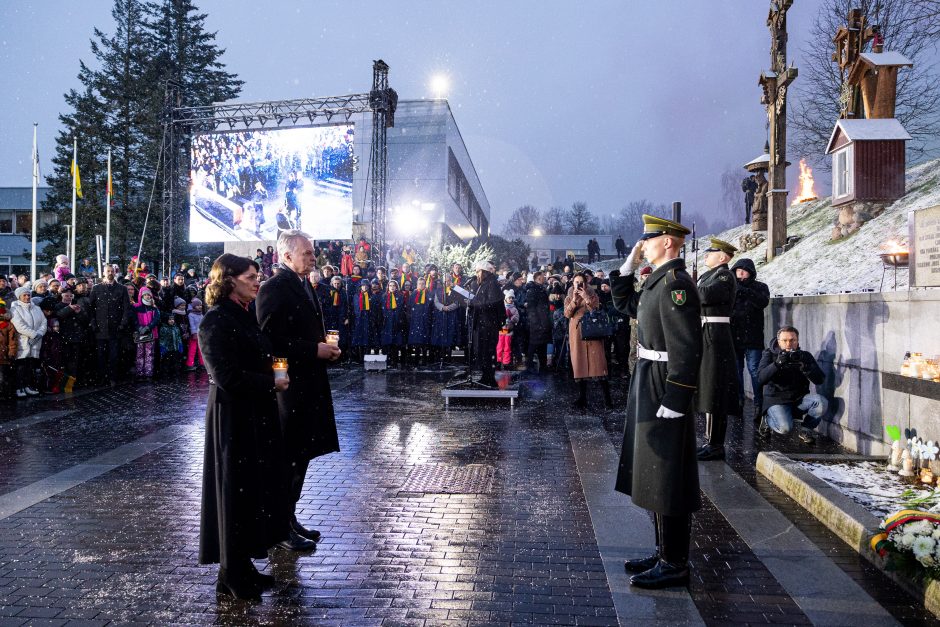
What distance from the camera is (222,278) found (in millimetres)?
3926

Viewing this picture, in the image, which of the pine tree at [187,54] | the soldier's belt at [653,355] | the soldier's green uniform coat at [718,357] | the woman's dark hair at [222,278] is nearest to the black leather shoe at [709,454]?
the soldier's green uniform coat at [718,357]

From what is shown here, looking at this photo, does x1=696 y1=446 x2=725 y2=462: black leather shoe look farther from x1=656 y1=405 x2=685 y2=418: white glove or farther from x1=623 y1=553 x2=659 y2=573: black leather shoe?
x1=656 y1=405 x2=685 y2=418: white glove

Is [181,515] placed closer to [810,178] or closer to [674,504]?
[674,504]

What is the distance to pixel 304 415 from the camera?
4.69 m

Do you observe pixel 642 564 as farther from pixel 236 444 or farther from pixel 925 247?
pixel 925 247

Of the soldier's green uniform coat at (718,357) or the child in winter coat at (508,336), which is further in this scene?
the child in winter coat at (508,336)

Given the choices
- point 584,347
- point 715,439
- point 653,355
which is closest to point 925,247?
point 715,439

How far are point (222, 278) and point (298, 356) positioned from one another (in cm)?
85

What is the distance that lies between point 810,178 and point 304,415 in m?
31.3

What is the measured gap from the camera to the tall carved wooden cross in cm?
1742

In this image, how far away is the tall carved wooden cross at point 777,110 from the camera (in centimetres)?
1742

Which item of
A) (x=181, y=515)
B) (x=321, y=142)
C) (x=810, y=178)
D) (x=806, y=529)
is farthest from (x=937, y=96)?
(x=181, y=515)

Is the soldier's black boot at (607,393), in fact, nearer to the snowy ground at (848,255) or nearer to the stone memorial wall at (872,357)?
the stone memorial wall at (872,357)

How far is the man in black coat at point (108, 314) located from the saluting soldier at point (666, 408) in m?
11.2
